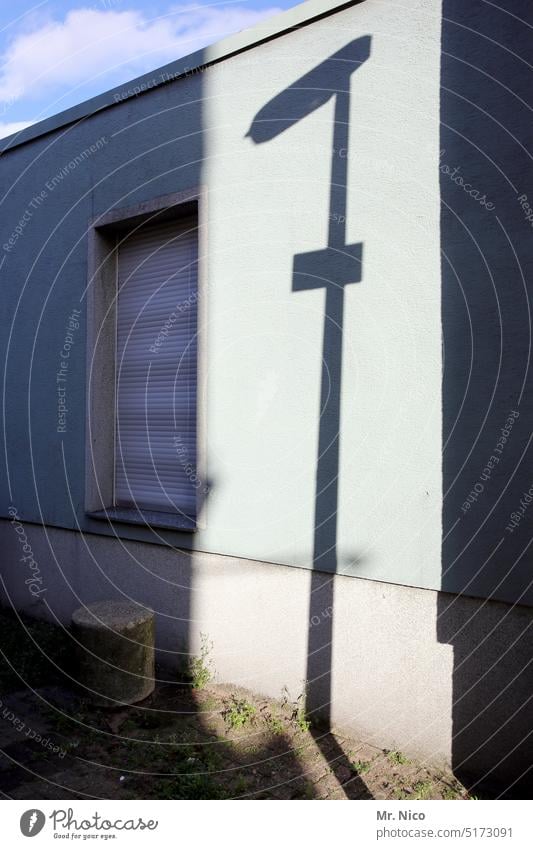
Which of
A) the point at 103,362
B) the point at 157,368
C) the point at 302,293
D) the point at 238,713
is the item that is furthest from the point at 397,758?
the point at 103,362

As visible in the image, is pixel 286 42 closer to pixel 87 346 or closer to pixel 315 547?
pixel 87 346

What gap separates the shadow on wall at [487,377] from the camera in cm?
361

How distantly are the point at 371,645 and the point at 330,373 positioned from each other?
1721 millimetres

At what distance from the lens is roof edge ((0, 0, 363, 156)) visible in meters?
4.52

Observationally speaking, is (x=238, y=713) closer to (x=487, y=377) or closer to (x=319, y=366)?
(x=319, y=366)

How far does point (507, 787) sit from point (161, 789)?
185cm

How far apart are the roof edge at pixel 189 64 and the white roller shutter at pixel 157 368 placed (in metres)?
1.13

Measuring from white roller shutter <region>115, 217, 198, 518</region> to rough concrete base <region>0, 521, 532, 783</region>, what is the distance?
0.54 metres

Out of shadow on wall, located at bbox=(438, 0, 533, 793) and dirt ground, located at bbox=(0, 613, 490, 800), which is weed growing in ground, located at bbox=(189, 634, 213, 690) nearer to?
dirt ground, located at bbox=(0, 613, 490, 800)

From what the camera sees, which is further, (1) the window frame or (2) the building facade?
(1) the window frame

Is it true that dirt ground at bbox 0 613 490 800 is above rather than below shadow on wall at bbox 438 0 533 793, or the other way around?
below

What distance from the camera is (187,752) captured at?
4.04 metres

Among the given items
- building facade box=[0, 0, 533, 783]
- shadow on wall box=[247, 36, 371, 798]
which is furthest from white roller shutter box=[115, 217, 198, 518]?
shadow on wall box=[247, 36, 371, 798]
